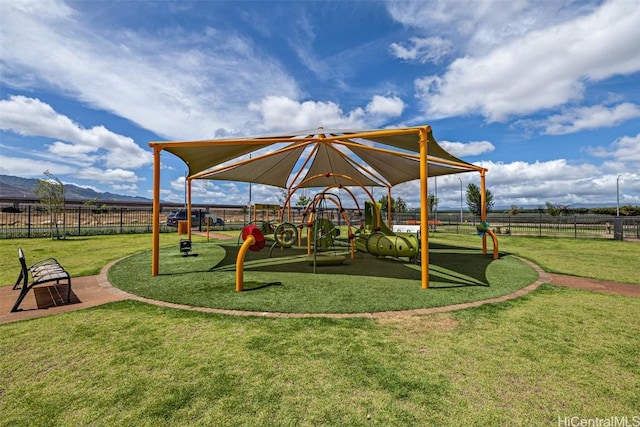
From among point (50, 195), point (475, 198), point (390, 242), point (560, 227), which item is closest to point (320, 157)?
point (390, 242)

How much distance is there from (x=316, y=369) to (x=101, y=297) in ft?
16.1

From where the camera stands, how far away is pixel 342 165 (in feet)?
50.2

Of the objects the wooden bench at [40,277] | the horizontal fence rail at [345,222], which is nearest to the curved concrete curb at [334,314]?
the wooden bench at [40,277]

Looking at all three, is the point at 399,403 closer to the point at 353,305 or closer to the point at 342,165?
the point at 353,305

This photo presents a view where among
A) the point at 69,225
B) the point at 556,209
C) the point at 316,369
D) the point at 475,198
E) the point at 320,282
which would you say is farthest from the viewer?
the point at 475,198

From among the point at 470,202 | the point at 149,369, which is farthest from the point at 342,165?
the point at 470,202

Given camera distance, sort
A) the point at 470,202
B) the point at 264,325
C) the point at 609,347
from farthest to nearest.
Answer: the point at 470,202 → the point at 264,325 → the point at 609,347

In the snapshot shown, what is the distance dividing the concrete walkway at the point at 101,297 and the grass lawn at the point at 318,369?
0.92 ft

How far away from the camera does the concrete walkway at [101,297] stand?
Result: 479 centimetres

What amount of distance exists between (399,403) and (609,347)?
303cm

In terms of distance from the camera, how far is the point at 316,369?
3.09 m

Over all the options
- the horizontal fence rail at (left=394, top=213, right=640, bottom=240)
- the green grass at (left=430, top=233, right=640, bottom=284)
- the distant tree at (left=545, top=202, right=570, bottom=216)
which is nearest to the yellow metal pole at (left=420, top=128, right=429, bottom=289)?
the green grass at (left=430, top=233, right=640, bottom=284)

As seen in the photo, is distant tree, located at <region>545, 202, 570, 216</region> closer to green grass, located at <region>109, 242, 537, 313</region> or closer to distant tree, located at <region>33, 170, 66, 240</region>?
green grass, located at <region>109, 242, 537, 313</region>

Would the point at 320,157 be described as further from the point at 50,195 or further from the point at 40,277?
the point at 50,195
